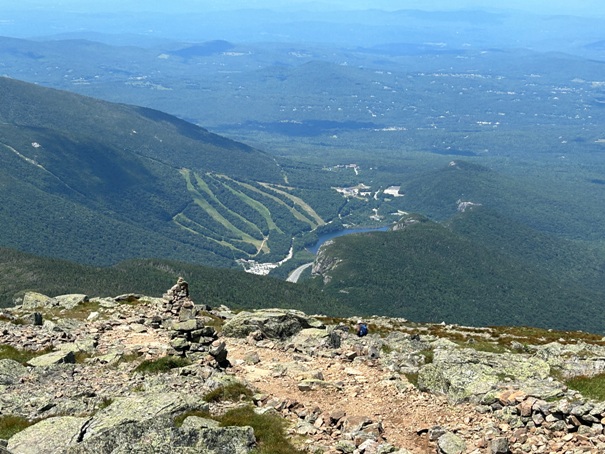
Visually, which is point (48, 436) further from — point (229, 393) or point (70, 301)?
point (70, 301)

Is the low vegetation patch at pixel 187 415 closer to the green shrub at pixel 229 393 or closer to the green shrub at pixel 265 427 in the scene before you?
the green shrub at pixel 265 427

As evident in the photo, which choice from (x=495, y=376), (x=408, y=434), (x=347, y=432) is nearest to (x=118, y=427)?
(x=347, y=432)

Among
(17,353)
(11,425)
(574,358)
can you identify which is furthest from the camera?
(574,358)

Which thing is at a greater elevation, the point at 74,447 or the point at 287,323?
the point at 74,447

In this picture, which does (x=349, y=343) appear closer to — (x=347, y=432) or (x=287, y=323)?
(x=287, y=323)

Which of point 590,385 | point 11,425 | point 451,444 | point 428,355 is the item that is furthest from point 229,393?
point 590,385

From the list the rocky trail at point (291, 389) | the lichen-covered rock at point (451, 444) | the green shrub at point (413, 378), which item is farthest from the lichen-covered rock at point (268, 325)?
the lichen-covered rock at point (451, 444)

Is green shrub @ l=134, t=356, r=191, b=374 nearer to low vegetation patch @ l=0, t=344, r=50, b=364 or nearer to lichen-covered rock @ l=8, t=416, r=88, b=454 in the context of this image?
lichen-covered rock @ l=8, t=416, r=88, b=454
